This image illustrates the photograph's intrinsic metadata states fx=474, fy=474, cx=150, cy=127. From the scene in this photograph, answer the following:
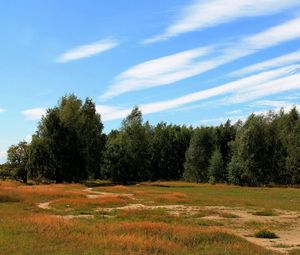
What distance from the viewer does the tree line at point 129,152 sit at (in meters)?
101

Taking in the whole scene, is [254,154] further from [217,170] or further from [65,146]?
[65,146]

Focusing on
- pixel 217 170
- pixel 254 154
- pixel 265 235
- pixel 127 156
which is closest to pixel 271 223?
pixel 265 235

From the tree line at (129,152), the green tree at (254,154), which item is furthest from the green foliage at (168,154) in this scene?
the green tree at (254,154)

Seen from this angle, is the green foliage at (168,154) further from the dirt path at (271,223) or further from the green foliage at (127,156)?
the dirt path at (271,223)

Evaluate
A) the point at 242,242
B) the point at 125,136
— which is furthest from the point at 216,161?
the point at 242,242

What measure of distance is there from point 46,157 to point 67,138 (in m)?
5.93

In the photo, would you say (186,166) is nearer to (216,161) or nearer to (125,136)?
(216,161)

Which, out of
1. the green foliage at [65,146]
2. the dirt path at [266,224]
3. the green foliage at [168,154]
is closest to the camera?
the dirt path at [266,224]

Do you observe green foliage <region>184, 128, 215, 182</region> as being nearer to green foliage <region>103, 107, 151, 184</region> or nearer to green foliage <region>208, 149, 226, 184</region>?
green foliage <region>208, 149, 226, 184</region>

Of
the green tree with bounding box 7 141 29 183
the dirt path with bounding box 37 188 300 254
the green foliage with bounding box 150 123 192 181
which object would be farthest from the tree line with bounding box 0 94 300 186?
the dirt path with bounding box 37 188 300 254

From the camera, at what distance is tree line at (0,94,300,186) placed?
332ft

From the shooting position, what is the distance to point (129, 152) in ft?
376

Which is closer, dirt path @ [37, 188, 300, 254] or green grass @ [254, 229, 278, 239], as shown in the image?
dirt path @ [37, 188, 300, 254]

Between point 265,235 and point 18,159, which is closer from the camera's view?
point 265,235
